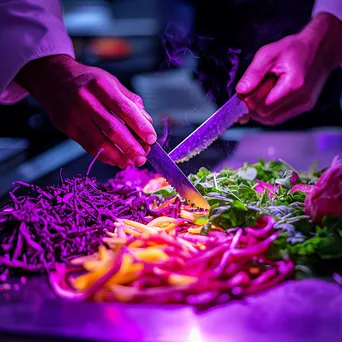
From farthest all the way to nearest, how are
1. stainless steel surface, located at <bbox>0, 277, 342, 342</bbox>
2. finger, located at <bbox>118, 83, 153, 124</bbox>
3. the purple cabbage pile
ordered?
finger, located at <bbox>118, 83, 153, 124</bbox> < the purple cabbage pile < stainless steel surface, located at <bbox>0, 277, 342, 342</bbox>

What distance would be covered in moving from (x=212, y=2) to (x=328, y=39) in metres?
1.06

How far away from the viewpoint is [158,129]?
5.73 feet

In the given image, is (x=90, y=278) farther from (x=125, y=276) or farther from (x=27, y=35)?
(x=27, y=35)

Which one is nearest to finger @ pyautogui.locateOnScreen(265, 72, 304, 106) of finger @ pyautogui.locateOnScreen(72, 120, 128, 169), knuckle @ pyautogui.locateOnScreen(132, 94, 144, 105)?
knuckle @ pyautogui.locateOnScreen(132, 94, 144, 105)

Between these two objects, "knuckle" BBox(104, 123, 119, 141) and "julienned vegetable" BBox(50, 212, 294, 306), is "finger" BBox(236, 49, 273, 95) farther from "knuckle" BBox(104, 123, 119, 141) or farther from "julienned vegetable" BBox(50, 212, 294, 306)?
"julienned vegetable" BBox(50, 212, 294, 306)

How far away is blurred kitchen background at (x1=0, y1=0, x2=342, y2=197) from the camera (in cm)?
197

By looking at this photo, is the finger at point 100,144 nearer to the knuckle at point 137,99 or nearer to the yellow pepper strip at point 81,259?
the knuckle at point 137,99

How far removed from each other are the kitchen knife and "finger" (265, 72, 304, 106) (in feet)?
0.12

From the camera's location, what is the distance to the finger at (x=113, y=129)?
162 centimetres

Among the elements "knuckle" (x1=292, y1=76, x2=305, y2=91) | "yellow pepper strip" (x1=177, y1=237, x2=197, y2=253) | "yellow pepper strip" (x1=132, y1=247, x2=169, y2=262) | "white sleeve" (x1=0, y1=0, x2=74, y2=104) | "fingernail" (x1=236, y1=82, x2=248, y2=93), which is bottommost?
"yellow pepper strip" (x1=177, y1=237, x2=197, y2=253)

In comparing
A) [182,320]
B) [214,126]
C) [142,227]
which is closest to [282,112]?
[214,126]

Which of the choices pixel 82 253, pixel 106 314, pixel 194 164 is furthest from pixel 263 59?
pixel 106 314

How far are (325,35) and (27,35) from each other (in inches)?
49.7

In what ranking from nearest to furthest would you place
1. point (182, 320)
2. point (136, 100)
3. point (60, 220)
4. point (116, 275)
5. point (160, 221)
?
point (182, 320)
point (116, 275)
point (60, 220)
point (160, 221)
point (136, 100)
